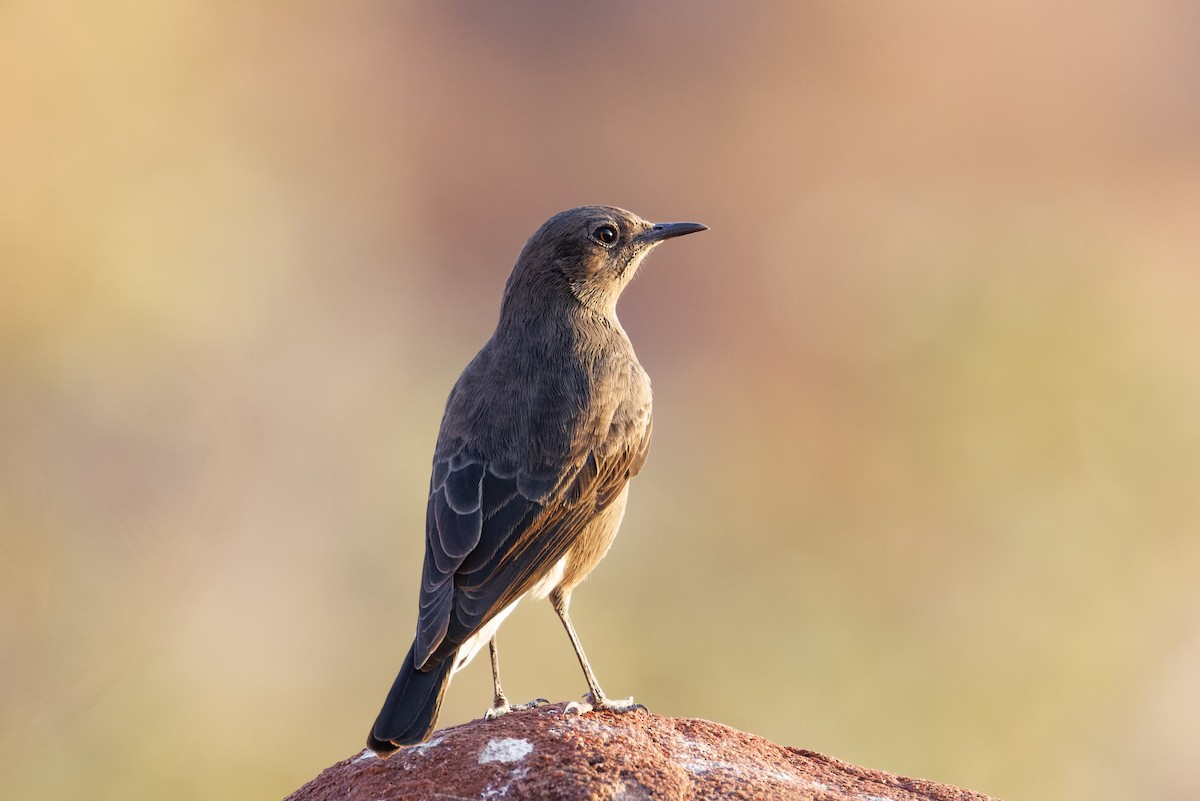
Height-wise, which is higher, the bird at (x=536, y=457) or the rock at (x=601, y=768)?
the bird at (x=536, y=457)

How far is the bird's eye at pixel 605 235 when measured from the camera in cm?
714

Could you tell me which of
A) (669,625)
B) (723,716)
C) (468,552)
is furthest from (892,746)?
(468,552)

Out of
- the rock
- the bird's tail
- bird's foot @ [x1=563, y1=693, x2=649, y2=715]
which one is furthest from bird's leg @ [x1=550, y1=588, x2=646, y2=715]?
the bird's tail

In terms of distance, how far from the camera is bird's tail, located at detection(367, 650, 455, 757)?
186 inches

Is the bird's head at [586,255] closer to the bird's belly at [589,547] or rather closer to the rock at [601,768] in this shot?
the bird's belly at [589,547]

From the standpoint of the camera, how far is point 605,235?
718cm

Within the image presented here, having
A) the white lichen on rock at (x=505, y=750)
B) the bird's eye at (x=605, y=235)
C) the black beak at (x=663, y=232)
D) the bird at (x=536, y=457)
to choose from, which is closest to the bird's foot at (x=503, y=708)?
the bird at (x=536, y=457)

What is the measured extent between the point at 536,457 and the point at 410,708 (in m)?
1.58

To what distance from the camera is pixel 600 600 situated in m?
12.9

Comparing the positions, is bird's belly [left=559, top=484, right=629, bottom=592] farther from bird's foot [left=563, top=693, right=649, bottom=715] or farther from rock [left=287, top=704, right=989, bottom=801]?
rock [left=287, top=704, right=989, bottom=801]

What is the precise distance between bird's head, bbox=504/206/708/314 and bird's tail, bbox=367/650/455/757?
2482 millimetres

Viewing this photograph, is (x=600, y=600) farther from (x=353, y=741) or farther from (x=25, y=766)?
(x=25, y=766)

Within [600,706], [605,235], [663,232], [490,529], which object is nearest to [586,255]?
[605,235]

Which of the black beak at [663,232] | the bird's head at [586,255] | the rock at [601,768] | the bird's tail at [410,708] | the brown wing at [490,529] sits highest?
the black beak at [663,232]
